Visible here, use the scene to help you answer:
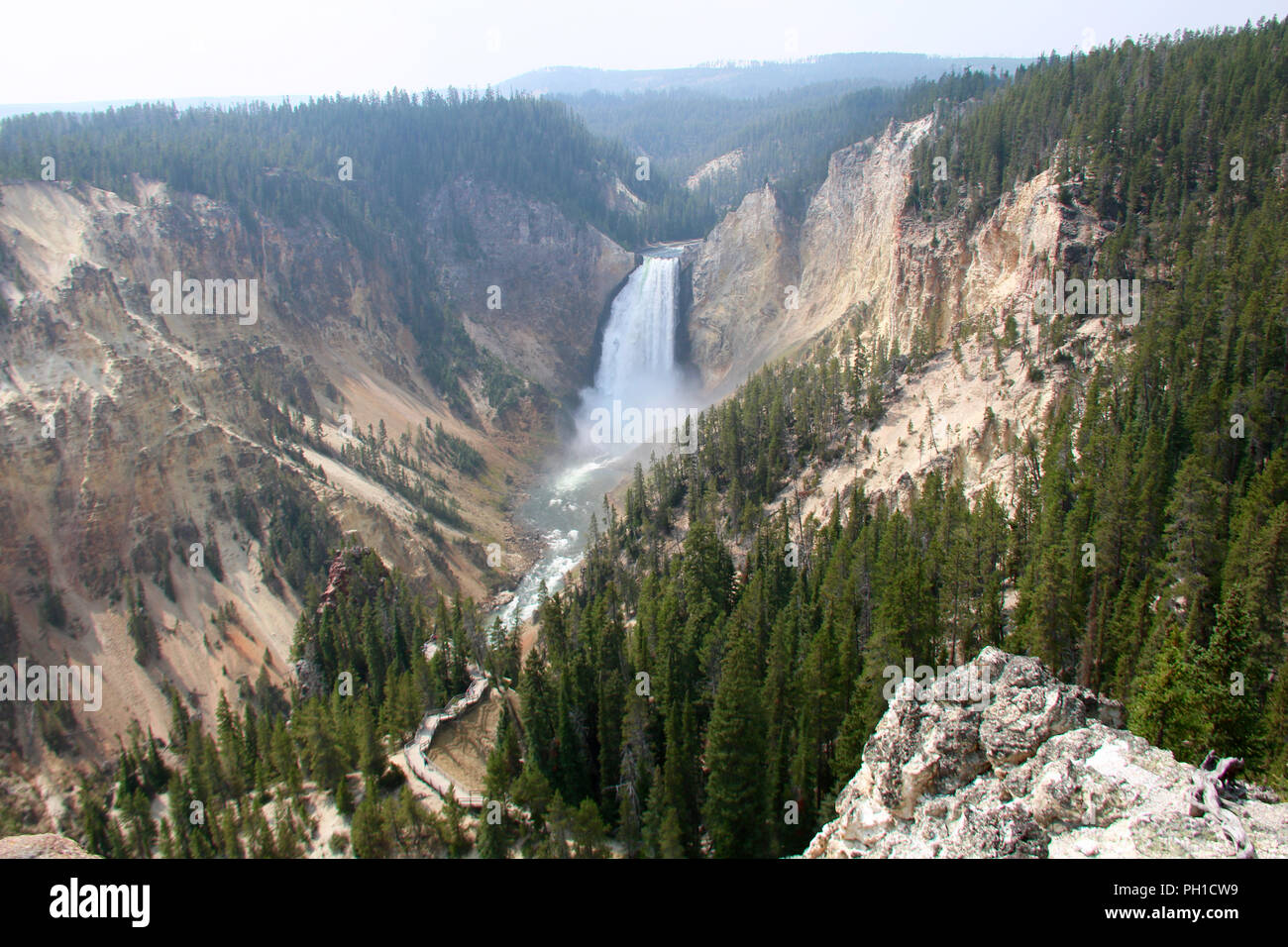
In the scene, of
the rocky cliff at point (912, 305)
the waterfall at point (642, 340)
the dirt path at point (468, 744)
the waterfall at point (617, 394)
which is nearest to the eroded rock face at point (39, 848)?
the dirt path at point (468, 744)

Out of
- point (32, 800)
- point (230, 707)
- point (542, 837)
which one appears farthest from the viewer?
point (230, 707)

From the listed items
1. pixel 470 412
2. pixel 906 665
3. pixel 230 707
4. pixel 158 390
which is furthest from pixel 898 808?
pixel 470 412

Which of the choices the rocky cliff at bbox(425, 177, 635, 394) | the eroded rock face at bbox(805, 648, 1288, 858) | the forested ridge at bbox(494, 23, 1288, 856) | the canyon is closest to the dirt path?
the forested ridge at bbox(494, 23, 1288, 856)

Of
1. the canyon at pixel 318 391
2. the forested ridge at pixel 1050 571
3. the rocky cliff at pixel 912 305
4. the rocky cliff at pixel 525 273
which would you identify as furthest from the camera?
the rocky cliff at pixel 525 273

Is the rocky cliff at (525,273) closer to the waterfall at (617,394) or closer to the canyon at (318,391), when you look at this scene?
the canyon at (318,391)

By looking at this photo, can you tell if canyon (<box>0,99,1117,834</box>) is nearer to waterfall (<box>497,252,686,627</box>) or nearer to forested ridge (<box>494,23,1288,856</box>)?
waterfall (<box>497,252,686,627</box>)

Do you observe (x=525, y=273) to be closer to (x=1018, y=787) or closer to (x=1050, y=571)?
(x=1050, y=571)

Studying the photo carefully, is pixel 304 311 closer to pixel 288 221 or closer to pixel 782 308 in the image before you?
pixel 288 221
